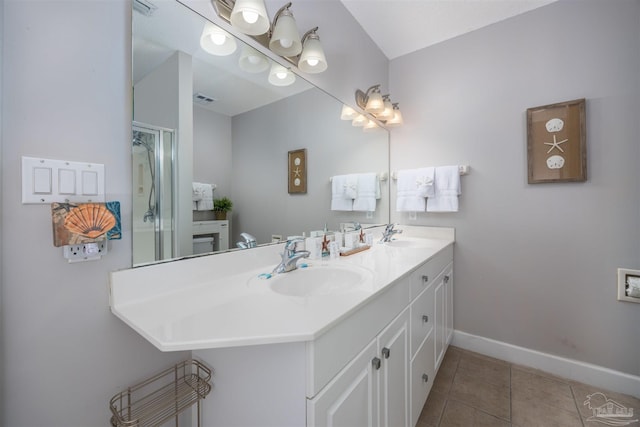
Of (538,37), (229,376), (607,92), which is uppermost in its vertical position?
(538,37)

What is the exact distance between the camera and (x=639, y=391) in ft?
4.55

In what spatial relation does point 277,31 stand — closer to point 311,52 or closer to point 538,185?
point 311,52

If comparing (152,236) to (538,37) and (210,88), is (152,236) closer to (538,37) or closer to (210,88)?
(210,88)

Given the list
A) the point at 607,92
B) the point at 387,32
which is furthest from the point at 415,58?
the point at 607,92

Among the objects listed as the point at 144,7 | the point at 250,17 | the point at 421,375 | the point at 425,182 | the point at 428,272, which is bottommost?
the point at 421,375

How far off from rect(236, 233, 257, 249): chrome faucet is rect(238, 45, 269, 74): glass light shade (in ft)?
2.35

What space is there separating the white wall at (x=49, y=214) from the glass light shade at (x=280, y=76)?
580mm

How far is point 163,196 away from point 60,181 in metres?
0.24

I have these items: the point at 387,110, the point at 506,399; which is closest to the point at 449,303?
the point at 506,399

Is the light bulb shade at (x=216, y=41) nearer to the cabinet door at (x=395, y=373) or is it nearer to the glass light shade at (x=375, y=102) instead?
the glass light shade at (x=375, y=102)

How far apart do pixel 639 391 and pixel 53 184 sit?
8.91 ft

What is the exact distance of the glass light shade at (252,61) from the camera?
108cm

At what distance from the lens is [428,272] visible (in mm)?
1353

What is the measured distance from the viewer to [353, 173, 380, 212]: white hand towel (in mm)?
1849
